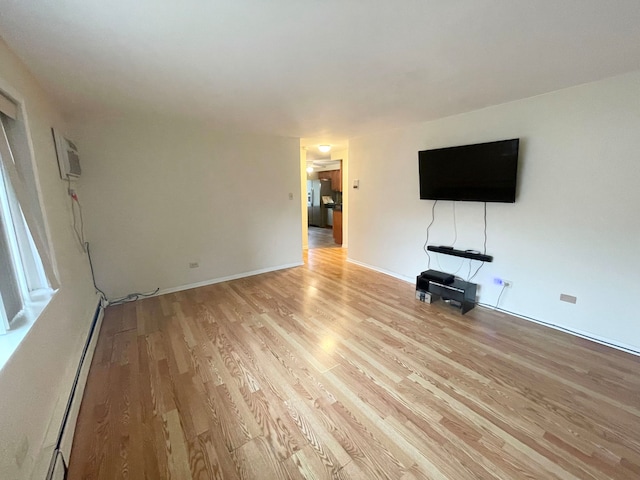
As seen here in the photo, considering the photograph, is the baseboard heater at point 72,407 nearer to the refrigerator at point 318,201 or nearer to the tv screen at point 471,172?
the tv screen at point 471,172

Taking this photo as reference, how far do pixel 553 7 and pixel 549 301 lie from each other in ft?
8.56

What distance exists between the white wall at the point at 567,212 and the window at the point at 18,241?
398 cm

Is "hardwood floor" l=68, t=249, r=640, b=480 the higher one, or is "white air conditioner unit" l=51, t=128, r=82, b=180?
"white air conditioner unit" l=51, t=128, r=82, b=180

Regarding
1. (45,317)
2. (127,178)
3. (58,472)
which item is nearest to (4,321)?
(45,317)

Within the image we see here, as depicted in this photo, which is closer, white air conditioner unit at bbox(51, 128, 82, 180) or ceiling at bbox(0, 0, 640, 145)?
ceiling at bbox(0, 0, 640, 145)

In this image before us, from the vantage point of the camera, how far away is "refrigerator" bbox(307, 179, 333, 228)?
9.41m

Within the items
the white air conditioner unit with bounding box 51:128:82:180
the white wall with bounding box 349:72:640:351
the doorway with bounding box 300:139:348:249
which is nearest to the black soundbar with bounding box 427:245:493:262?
the white wall with bounding box 349:72:640:351

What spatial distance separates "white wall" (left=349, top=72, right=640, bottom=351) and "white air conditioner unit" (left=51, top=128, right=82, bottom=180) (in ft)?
13.4

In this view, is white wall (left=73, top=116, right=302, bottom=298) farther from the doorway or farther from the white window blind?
the doorway

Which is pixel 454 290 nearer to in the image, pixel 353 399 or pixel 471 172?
pixel 471 172

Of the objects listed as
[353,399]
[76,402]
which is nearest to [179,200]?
[76,402]

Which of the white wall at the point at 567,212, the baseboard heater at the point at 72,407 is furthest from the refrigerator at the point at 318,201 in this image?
the baseboard heater at the point at 72,407

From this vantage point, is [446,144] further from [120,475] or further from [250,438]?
[120,475]

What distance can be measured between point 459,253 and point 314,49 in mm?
2791
